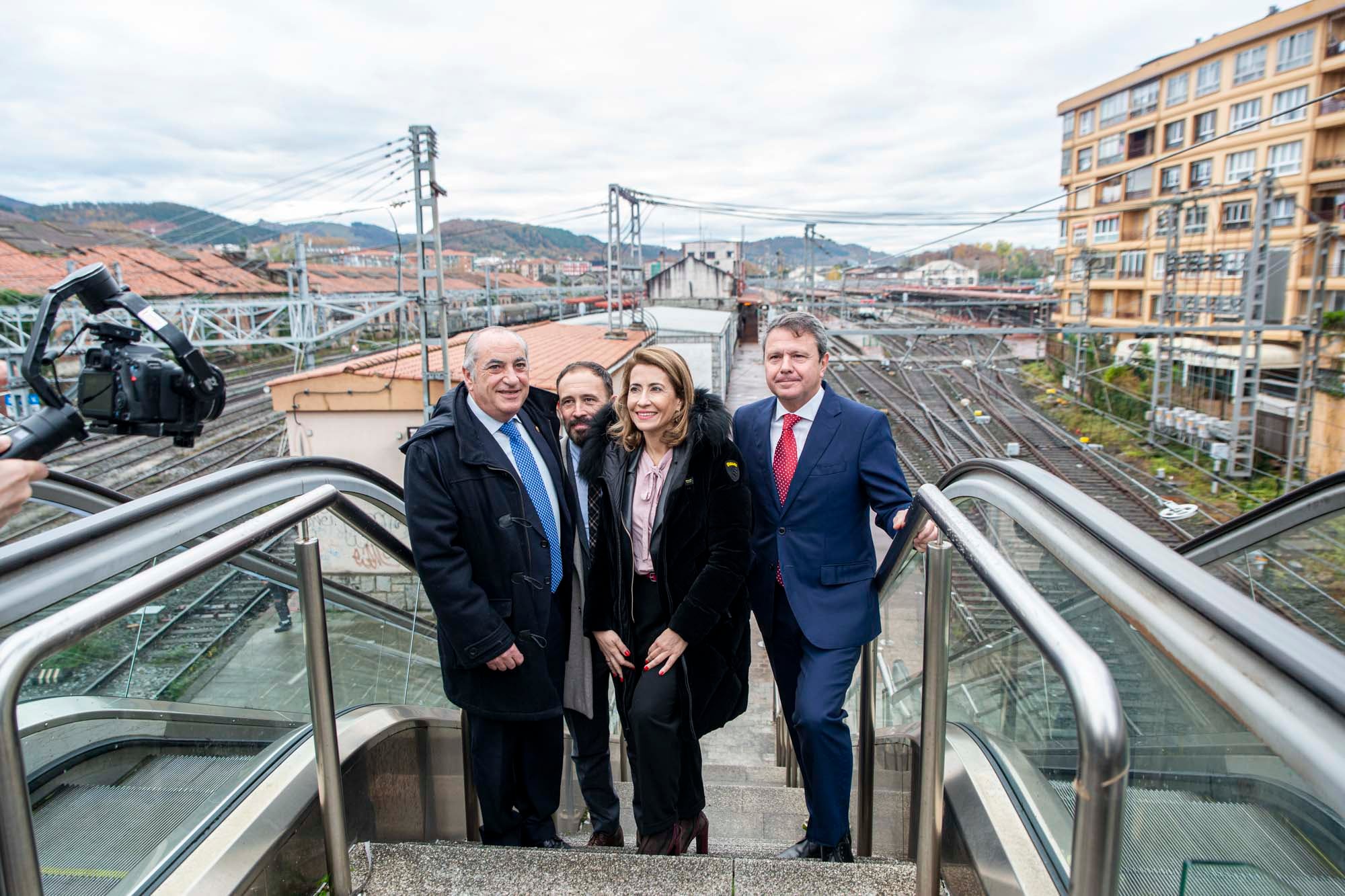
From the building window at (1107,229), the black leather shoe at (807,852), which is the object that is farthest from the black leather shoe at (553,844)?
the building window at (1107,229)

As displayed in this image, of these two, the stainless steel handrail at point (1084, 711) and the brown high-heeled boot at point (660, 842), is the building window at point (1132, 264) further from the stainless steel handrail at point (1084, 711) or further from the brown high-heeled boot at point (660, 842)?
the stainless steel handrail at point (1084, 711)

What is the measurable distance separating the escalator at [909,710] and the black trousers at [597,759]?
558 mm

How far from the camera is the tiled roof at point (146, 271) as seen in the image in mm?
21625

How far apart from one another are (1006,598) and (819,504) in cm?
132

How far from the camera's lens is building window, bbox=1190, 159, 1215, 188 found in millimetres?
29188

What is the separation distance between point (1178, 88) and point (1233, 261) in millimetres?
10047

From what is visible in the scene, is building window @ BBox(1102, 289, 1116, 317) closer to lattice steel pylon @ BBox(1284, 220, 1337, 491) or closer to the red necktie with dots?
lattice steel pylon @ BBox(1284, 220, 1337, 491)

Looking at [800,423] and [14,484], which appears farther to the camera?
[800,423]

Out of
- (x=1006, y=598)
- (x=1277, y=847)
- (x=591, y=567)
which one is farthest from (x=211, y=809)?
(x=1277, y=847)

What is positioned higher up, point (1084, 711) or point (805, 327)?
point (805, 327)

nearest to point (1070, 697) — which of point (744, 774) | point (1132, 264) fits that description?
point (744, 774)

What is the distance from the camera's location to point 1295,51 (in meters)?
25.1

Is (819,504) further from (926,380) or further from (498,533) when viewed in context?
(926,380)

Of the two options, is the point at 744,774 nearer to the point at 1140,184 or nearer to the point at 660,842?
the point at 660,842
